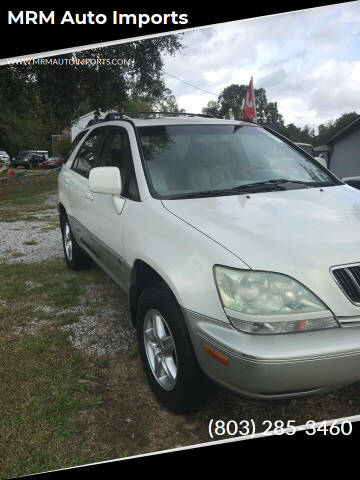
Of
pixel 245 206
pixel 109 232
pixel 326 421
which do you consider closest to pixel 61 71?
pixel 109 232

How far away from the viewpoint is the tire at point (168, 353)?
2.21 m

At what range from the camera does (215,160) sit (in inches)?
126

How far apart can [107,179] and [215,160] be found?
0.85m

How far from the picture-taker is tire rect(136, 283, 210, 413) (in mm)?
2205

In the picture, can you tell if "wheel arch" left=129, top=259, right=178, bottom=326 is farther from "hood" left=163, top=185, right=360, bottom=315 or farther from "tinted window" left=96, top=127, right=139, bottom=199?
"tinted window" left=96, top=127, right=139, bottom=199

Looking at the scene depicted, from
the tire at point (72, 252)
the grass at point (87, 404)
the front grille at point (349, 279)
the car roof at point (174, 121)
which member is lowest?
the grass at point (87, 404)

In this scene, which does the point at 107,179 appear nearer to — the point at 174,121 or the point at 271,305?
the point at 174,121

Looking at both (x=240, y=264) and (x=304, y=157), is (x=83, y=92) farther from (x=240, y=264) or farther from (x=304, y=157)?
(x=240, y=264)

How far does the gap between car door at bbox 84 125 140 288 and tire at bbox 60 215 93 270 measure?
4.29ft

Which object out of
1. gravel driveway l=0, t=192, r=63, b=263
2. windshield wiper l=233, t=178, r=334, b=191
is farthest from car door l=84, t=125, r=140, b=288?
gravel driveway l=0, t=192, r=63, b=263

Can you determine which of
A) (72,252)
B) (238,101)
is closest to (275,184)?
(72,252)

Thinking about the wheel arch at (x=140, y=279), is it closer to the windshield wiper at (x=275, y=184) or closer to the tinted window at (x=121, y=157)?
the tinted window at (x=121, y=157)

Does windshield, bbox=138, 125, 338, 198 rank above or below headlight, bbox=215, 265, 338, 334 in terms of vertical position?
above

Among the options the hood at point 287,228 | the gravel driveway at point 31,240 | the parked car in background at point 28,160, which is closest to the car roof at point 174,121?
the hood at point 287,228
